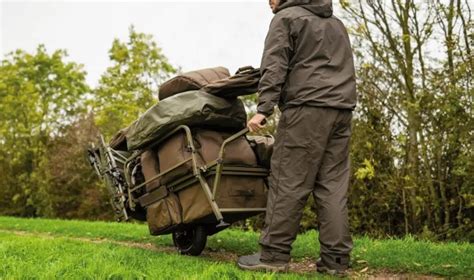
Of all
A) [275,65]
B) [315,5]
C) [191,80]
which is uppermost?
[315,5]

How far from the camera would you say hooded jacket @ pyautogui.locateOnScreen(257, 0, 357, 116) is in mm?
4094

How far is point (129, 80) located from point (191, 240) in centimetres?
1477

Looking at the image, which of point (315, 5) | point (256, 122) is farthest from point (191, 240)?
point (315, 5)

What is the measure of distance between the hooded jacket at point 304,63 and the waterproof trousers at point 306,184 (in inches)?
4.0

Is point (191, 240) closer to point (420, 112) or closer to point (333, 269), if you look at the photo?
point (333, 269)

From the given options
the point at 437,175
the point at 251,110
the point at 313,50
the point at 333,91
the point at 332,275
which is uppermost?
the point at 251,110

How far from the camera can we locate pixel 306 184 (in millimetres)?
4121

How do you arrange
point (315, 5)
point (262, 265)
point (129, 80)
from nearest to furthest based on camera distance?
point (262, 265), point (315, 5), point (129, 80)

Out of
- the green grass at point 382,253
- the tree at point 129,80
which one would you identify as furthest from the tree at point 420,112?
the tree at point 129,80

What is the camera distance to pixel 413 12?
25.0 ft

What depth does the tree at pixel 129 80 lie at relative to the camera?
1745 cm

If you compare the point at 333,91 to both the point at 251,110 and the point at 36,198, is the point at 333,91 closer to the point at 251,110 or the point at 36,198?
the point at 251,110

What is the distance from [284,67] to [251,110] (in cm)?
872

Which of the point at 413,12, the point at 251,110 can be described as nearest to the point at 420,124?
the point at 413,12
